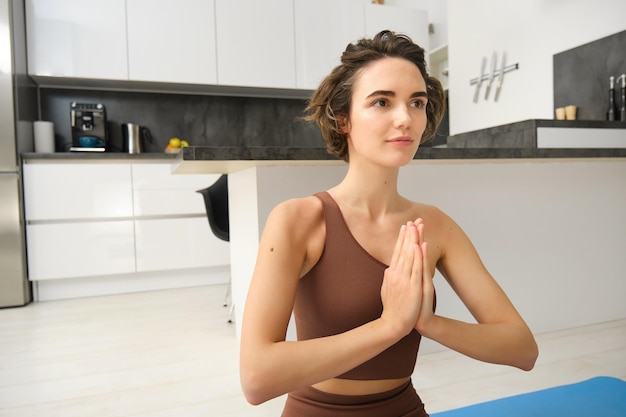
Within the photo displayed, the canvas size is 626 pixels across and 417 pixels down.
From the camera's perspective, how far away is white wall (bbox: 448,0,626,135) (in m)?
3.26

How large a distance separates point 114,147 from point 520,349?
424 centimetres

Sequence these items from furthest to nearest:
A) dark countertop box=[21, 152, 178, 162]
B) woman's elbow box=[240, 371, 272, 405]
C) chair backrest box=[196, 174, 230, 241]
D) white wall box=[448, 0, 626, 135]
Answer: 1. dark countertop box=[21, 152, 178, 162]
2. white wall box=[448, 0, 626, 135]
3. chair backrest box=[196, 174, 230, 241]
4. woman's elbow box=[240, 371, 272, 405]

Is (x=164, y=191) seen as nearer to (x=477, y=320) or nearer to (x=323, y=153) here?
(x=323, y=153)

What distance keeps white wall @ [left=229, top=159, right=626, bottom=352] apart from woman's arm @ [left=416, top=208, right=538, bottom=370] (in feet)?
3.20

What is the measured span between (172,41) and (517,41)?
288 cm

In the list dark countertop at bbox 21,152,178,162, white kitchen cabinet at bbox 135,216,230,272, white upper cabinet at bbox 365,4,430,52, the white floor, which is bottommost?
the white floor

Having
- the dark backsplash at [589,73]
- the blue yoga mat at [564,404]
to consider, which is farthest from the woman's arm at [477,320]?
the dark backsplash at [589,73]

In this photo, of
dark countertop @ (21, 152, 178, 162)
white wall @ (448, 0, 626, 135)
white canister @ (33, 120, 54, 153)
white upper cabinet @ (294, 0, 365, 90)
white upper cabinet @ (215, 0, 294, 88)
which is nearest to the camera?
white wall @ (448, 0, 626, 135)

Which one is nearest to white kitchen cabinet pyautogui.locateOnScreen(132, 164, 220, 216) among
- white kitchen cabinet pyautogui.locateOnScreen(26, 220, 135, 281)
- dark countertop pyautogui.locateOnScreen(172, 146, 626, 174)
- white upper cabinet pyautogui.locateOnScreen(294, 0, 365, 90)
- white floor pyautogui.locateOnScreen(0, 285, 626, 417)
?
white kitchen cabinet pyautogui.locateOnScreen(26, 220, 135, 281)

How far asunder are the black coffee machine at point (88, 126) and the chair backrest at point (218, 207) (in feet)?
4.79

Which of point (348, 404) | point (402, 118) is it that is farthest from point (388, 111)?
point (348, 404)

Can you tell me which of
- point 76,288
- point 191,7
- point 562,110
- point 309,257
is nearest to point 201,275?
point 76,288

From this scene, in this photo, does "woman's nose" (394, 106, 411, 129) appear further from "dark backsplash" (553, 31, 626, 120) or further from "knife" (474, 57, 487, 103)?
"knife" (474, 57, 487, 103)

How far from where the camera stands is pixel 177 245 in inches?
154
